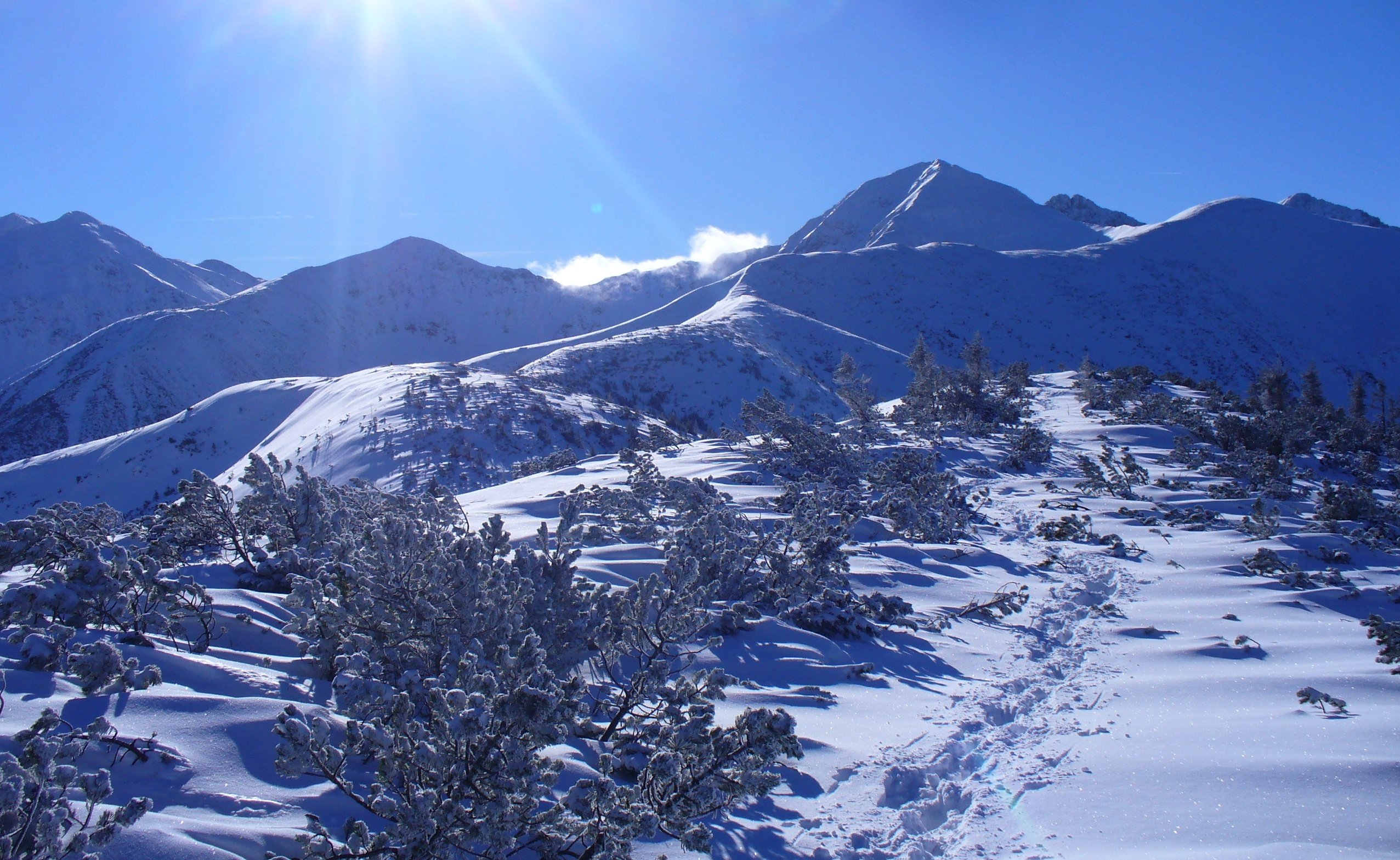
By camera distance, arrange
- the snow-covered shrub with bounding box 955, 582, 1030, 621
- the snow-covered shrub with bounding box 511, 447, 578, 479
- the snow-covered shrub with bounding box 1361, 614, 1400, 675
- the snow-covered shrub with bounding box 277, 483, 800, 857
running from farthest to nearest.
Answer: the snow-covered shrub with bounding box 511, 447, 578, 479 < the snow-covered shrub with bounding box 955, 582, 1030, 621 < the snow-covered shrub with bounding box 1361, 614, 1400, 675 < the snow-covered shrub with bounding box 277, 483, 800, 857

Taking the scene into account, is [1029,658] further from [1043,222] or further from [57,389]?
[1043,222]

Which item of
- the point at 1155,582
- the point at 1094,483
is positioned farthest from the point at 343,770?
the point at 1094,483

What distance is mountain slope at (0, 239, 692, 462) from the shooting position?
58.9m

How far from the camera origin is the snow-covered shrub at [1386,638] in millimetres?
5109

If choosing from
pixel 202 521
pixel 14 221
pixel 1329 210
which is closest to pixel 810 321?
pixel 202 521

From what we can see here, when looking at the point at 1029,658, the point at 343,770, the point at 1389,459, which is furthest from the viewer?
the point at 1389,459

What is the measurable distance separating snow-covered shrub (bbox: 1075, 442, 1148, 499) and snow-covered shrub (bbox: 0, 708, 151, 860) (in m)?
14.2

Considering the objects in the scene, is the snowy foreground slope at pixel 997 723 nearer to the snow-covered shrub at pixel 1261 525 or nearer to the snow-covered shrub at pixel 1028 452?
the snow-covered shrub at pixel 1261 525

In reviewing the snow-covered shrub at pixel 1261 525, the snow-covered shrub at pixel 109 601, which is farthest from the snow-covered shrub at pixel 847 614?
the snow-covered shrub at pixel 1261 525

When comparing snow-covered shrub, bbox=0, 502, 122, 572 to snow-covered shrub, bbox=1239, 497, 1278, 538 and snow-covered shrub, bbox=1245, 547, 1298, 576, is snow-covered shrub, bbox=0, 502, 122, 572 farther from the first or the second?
snow-covered shrub, bbox=1239, 497, 1278, 538

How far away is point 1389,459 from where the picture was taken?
18844 millimetres

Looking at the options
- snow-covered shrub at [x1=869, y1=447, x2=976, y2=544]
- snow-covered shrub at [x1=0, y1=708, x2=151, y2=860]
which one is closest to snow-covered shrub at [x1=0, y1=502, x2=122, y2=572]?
snow-covered shrub at [x1=0, y1=708, x2=151, y2=860]

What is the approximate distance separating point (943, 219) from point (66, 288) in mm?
135382

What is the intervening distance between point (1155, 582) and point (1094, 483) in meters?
5.50
